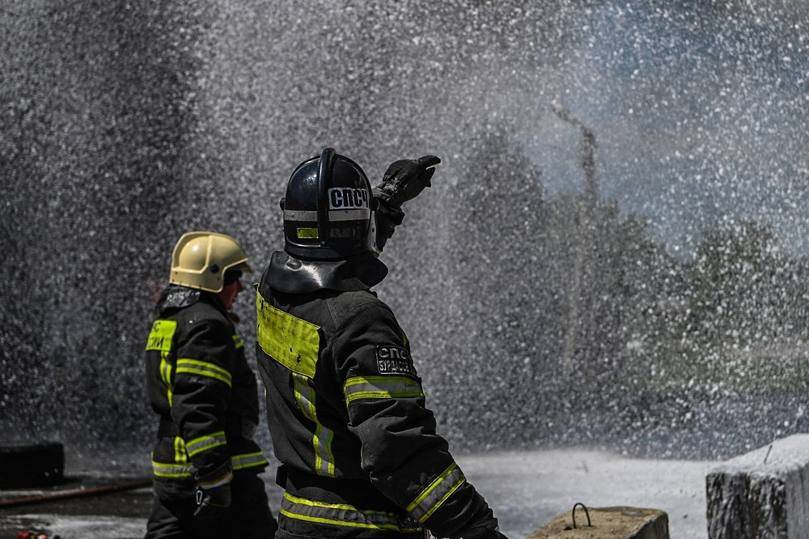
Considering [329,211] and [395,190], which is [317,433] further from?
[395,190]

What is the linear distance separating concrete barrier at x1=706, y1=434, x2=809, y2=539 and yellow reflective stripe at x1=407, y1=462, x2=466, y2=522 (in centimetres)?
142

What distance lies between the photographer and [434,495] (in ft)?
7.60

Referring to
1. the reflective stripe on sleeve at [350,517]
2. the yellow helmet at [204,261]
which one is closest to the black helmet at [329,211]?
the reflective stripe on sleeve at [350,517]

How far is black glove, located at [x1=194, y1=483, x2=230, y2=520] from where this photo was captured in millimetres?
3900

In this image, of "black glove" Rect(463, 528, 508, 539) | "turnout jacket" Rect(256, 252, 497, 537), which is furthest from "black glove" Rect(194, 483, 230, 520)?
"black glove" Rect(463, 528, 508, 539)

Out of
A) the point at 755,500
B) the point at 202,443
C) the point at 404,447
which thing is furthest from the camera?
the point at 202,443

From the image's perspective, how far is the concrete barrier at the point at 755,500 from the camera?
340 centimetres

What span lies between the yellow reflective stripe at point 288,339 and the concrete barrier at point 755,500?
1.53 metres

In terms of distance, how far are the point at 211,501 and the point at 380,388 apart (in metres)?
1.74

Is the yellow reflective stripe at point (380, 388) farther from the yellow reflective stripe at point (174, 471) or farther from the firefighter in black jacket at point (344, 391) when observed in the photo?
the yellow reflective stripe at point (174, 471)

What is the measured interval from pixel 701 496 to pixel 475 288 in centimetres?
365

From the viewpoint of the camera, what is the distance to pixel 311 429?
8.46 ft

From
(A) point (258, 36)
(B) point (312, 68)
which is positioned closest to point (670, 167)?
(B) point (312, 68)

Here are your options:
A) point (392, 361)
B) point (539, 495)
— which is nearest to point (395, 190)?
point (392, 361)
